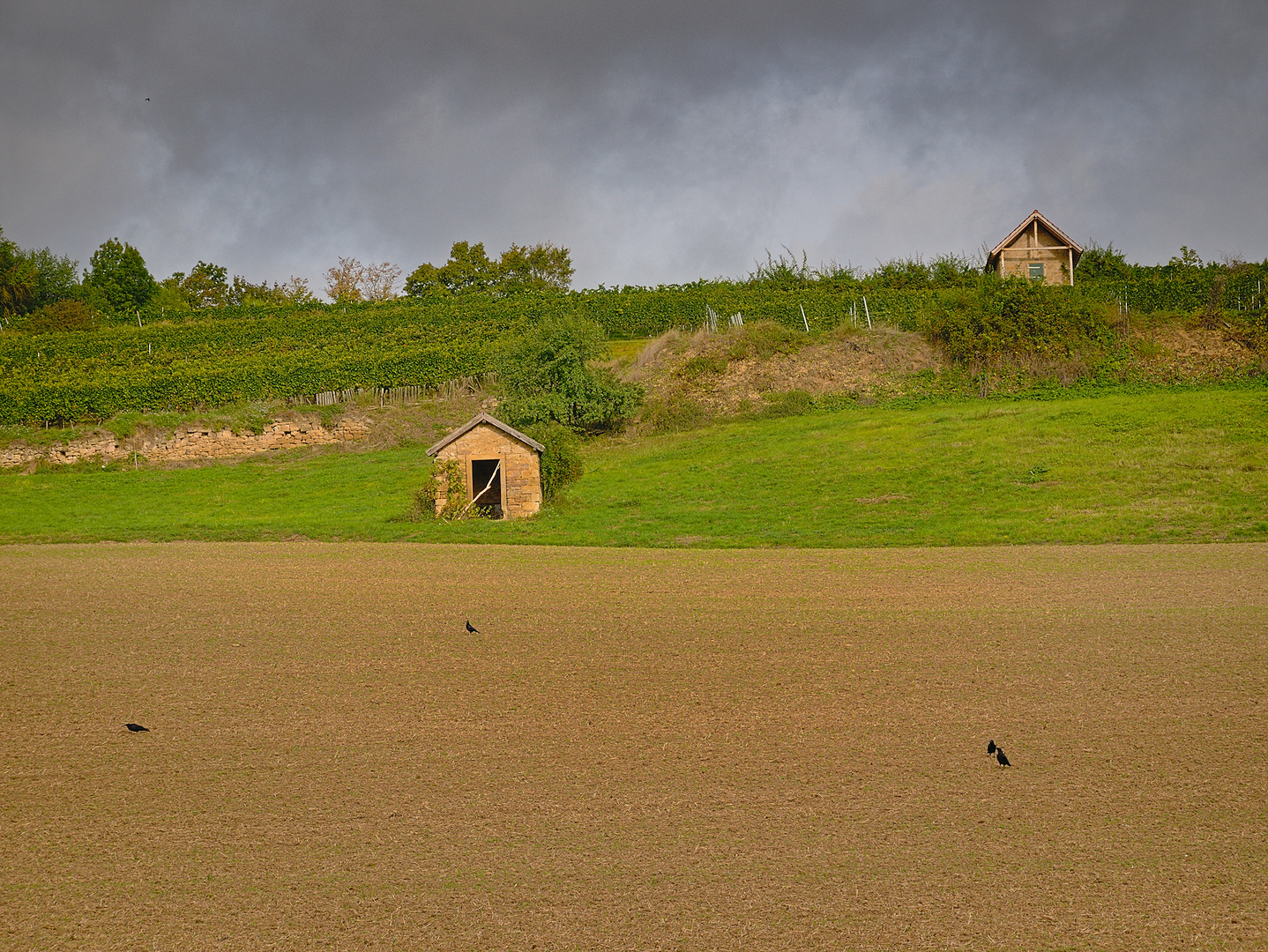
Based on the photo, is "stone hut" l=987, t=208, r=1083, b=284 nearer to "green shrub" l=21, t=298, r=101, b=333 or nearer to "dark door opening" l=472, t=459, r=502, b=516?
"dark door opening" l=472, t=459, r=502, b=516

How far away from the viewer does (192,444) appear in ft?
152

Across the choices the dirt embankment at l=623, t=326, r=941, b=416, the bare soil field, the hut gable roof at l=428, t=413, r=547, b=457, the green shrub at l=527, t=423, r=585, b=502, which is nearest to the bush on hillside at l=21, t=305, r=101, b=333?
the dirt embankment at l=623, t=326, r=941, b=416

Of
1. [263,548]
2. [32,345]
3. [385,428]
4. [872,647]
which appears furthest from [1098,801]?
[32,345]

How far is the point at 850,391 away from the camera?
44562 millimetres

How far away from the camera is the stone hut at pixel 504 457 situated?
29000mm

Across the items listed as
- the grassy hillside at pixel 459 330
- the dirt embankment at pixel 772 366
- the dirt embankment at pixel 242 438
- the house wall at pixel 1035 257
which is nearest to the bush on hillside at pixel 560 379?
the grassy hillside at pixel 459 330

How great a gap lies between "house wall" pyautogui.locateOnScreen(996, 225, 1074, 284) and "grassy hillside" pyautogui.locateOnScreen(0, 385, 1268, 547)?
16.4 metres

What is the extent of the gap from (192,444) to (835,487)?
31018mm

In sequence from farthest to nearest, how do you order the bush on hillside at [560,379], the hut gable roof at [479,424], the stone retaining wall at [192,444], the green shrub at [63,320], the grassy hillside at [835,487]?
1. the green shrub at [63,320]
2. the stone retaining wall at [192,444]
3. the bush on hillside at [560,379]
4. the hut gable roof at [479,424]
5. the grassy hillside at [835,487]

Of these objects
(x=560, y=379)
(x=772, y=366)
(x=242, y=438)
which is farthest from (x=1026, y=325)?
(x=242, y=438)

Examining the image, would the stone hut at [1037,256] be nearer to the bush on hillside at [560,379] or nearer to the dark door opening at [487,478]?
the bush on hillside at [560,379]

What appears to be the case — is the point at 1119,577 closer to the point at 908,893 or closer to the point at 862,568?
the point at 862,568

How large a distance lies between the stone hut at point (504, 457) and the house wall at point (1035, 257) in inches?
1375

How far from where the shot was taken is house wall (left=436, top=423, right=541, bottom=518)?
95.3 feet
